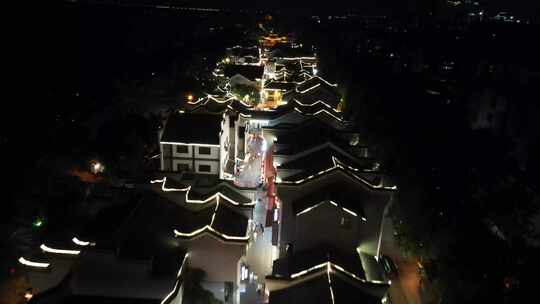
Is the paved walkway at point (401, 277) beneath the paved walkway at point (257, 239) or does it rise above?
beneath

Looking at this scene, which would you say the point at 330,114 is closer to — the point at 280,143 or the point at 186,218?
the point at 280,143

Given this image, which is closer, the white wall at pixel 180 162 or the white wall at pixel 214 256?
the white wall at pixel 214 256

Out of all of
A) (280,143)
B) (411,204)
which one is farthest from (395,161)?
(280,143)

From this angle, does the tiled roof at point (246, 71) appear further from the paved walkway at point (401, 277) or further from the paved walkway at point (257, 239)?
the paved walkway at point (401, 277)

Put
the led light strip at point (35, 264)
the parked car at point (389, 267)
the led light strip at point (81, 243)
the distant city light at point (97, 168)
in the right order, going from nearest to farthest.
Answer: the led light strip at point (81, 243), the led light strip at point (35, 264), the parked car at point (389, 267), the distant city light at point (97, 168)

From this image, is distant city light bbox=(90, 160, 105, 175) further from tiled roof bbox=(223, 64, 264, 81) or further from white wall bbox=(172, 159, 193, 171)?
tiled roof bbox=(223, 64, 264, 81)

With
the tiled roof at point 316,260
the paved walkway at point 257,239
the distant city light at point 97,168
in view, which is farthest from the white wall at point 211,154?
the tiled roof at point 316,260

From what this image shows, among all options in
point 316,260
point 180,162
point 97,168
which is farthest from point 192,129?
point 316,260

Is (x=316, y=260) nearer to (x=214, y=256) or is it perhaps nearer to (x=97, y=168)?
(x=214, y=256)

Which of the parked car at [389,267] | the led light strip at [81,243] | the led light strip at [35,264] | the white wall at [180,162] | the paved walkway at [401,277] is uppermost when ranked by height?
the led light strip at [81,243]
